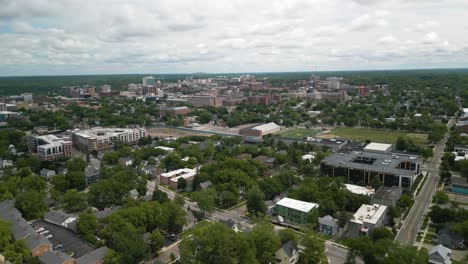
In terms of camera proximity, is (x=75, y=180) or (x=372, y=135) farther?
(x=372, y=135)

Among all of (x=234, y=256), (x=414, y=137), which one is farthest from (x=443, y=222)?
(x=414, y=137)

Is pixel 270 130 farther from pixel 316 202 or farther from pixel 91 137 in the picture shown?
pixel 316 202

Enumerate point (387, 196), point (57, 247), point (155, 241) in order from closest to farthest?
point (155, 241) → point (57, 247) → point (387, 196)

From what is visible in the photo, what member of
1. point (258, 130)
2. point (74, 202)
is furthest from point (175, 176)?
point (258, 130)

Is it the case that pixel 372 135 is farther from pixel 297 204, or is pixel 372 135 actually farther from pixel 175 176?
pixel 297 204

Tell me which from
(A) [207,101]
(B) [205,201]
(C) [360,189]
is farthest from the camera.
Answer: (A) [207,101]

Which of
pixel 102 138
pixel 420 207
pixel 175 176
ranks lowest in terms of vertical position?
pixel 420 207

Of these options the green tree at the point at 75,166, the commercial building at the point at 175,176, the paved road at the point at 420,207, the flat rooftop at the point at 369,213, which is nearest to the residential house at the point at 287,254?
the flat rooftop at the point at 369,213
